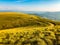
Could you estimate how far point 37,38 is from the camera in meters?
18.3

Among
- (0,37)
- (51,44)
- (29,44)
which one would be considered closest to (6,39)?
(0,37)

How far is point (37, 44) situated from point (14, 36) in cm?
263

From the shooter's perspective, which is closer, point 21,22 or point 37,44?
point 37,44

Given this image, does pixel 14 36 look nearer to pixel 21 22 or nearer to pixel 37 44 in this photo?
pixel 37 44

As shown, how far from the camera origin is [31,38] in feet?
60.0

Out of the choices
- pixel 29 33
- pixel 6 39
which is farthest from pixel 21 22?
pixel 6 39

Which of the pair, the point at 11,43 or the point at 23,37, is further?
the point at 23,37

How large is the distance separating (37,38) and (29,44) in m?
1.48

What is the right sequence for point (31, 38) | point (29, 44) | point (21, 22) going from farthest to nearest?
point (21, 22) < point (31, 38) < point (29, 44)

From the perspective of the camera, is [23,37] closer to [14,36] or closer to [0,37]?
[14,36]

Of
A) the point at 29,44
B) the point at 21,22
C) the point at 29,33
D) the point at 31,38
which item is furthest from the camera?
the point at 21,22

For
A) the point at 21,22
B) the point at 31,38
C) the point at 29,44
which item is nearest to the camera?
Answer: the point at 29,44

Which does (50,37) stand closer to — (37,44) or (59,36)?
(59,36)

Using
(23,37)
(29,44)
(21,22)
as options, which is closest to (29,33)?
(23,37)
